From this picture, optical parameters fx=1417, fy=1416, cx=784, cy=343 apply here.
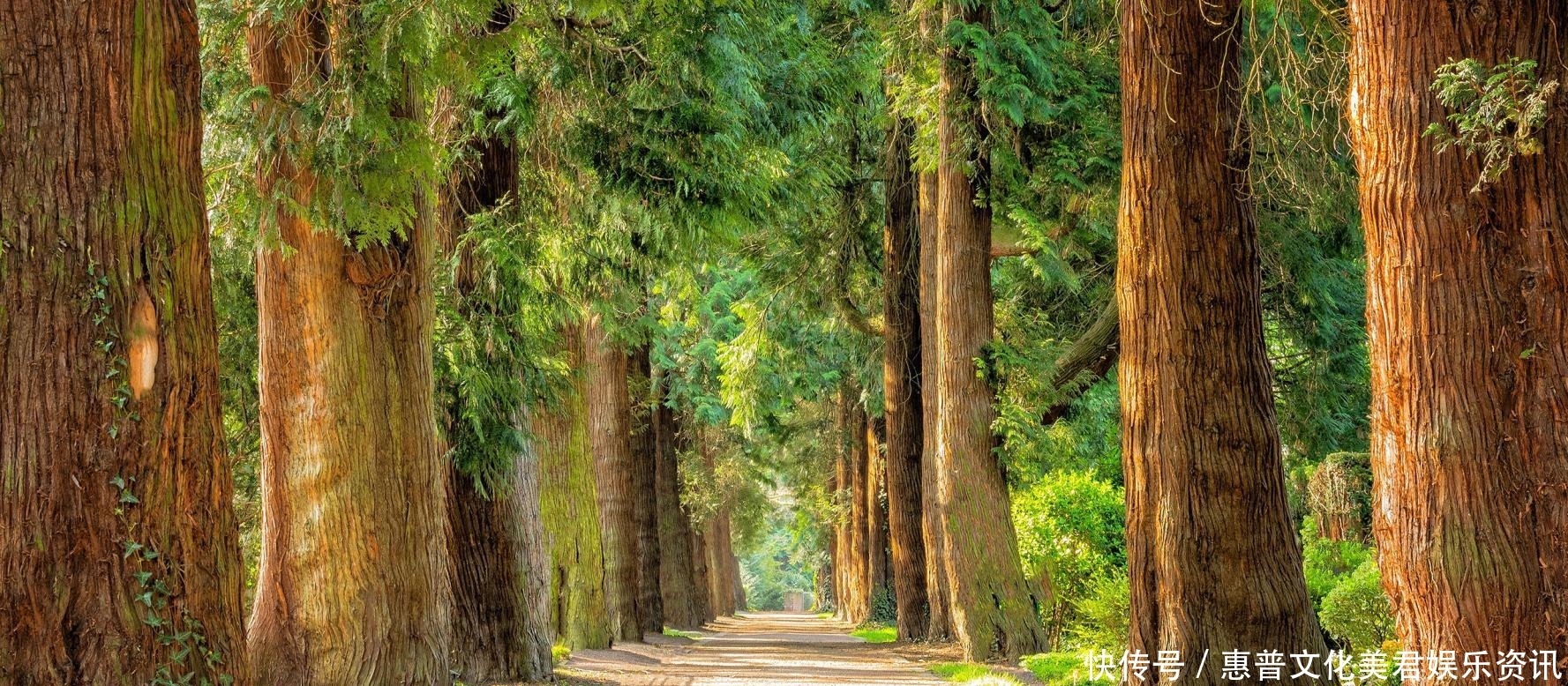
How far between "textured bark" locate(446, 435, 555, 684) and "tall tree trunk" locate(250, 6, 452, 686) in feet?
9.12

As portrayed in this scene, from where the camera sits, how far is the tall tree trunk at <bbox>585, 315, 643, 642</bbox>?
2175 cm

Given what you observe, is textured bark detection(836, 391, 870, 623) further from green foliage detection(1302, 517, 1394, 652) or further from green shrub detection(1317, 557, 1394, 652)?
green shrub detection(1317, 557, 1394, 652)

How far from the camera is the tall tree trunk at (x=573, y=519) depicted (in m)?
17.3

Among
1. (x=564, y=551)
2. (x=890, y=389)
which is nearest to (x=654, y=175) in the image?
(x=564, y=551)

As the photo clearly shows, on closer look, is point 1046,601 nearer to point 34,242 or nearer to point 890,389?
point 890,389

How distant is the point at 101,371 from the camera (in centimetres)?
533

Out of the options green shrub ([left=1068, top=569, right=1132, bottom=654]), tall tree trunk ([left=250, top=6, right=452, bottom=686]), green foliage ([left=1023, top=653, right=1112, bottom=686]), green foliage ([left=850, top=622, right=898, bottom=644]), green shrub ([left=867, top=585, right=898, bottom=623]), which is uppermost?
tall tree trunk ([left=250, top=6, right=452, bottom=686])

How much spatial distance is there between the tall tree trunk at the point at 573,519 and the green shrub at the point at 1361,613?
28.5ft

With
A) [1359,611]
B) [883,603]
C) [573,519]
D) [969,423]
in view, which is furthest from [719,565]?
[1359,611]

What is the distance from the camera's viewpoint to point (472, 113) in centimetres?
1241

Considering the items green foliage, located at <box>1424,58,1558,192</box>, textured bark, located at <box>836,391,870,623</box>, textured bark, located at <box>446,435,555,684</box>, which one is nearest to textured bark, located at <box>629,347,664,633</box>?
textured bark, located at <box>836,391,870,623</box>

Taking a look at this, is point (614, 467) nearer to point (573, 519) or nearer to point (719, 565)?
point (573, 519)

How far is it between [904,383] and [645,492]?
5.85m

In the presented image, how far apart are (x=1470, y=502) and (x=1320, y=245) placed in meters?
12.6
